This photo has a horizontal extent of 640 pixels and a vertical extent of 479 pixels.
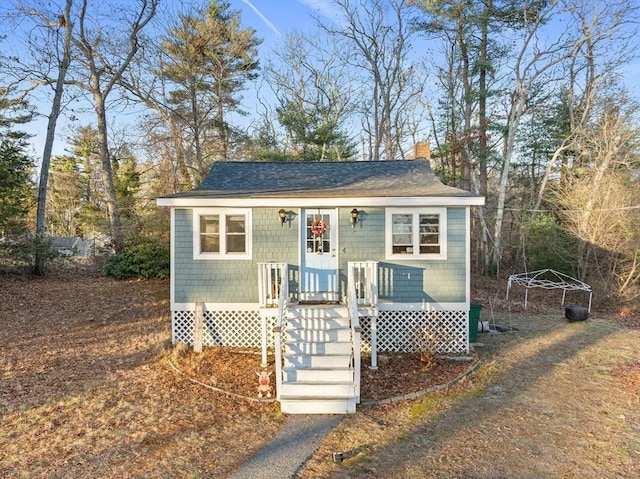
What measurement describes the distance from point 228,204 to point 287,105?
16.6m

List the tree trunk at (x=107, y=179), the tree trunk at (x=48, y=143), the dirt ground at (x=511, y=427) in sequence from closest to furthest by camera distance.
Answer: the dirt ground at (x=511, y=427) → the tree trunk at (x=48, y=143) → the tree trunk at (x=107, y=179)

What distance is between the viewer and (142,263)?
50.8ft

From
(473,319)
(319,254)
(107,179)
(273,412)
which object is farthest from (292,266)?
(107,179)

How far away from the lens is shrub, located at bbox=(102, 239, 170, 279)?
15.4m

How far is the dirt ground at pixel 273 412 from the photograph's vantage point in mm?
4230

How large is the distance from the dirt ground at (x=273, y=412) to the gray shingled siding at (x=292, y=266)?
1320mm

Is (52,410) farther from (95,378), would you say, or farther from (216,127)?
(216,127)

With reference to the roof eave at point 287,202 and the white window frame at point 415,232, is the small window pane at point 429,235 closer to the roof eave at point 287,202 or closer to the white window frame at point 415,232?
the white window frame at point 415,232

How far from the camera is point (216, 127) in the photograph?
21062 mm

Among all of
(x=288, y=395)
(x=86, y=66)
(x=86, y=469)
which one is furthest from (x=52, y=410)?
(x=86, y=66)

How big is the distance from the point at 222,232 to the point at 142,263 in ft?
29.3

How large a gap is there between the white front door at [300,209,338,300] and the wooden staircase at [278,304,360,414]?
650 millimetres

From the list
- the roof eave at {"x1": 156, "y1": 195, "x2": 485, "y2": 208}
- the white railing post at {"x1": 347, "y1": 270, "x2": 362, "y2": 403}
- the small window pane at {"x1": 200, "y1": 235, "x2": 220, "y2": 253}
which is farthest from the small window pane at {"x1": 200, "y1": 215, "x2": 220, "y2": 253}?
the white railing post at {"x1": 347, "y1": 270, "x2": 362, "y2": 403}

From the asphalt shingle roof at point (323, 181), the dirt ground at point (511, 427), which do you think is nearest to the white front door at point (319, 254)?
the asphalt shingle roof at point (323, 181)
